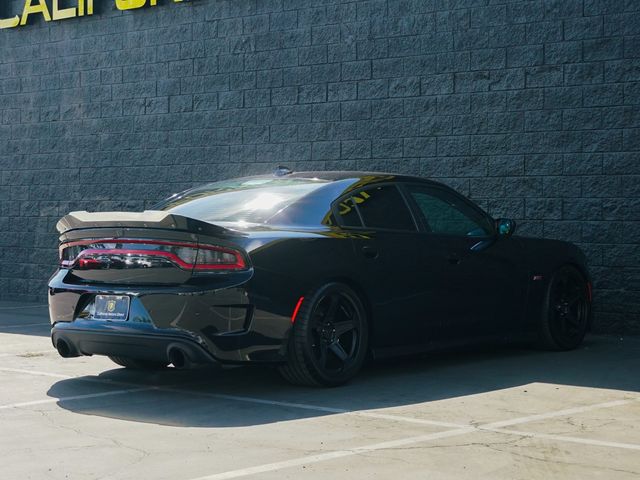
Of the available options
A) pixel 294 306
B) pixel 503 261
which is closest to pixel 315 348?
pixel 294 306

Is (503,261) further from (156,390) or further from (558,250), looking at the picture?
(156,390)

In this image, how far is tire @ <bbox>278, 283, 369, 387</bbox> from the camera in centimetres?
752

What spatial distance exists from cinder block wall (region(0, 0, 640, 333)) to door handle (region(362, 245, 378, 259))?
3.97 metres

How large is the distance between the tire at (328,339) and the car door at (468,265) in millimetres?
923

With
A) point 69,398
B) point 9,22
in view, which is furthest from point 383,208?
point 9,22

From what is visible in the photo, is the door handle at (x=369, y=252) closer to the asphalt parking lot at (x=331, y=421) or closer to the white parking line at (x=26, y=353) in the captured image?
the asphalt parking lot at (x=331, y=421)

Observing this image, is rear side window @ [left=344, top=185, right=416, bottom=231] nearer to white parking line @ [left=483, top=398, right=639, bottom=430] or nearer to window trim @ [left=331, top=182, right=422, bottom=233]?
window trim @ [left=331, top=182, right=422, bottom=233]

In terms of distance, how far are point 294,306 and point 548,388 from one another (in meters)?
1.87

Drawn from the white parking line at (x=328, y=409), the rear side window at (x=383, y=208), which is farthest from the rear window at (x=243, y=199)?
the white parking line at (x=328, y=409)

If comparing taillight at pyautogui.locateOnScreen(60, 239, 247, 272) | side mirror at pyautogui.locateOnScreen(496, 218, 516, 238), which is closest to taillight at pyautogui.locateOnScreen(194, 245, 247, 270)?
taillight at pyautogui.locateOnScreen(60, 239, 247, 272)

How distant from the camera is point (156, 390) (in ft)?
25.5

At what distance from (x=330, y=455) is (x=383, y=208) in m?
3.13

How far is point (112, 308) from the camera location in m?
7.42

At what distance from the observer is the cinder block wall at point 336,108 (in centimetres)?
1132
